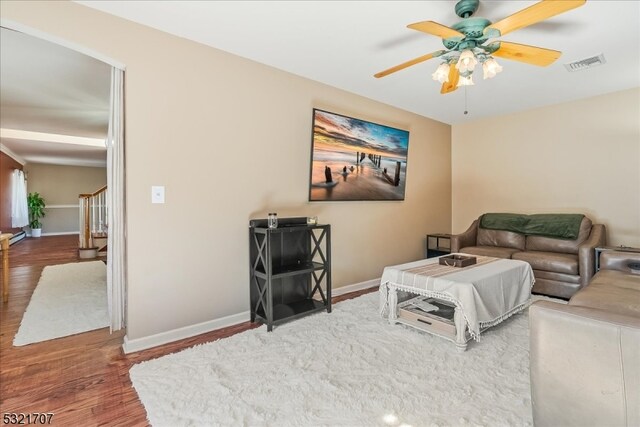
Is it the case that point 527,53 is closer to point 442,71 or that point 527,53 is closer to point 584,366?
point 442,71

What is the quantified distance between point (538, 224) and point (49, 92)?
20.2 feet

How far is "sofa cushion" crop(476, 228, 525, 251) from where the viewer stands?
413 centimetres

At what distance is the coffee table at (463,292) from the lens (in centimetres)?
222

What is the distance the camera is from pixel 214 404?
164 cm

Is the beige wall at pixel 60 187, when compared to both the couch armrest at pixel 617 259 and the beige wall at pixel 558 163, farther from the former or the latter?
the couch armrest at pixel 617 259

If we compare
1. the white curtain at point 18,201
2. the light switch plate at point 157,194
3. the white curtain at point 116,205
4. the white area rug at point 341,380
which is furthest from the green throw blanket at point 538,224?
the white curtain at point 18,201

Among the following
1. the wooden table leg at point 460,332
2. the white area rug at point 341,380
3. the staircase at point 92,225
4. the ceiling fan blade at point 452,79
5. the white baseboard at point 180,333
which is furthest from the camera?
the staircase at point 92,225

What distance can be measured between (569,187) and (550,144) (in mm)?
630

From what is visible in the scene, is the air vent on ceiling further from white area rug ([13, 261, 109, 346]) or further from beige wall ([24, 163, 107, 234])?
beige wall ([24, 163, 107, 234])

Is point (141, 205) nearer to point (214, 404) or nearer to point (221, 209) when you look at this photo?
point (221, 209)

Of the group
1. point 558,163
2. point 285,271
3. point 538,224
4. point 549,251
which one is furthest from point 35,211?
point 558,163

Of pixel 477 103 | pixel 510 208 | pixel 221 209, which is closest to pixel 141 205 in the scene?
pixel 221 209

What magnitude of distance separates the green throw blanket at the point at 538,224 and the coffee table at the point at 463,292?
1290mm

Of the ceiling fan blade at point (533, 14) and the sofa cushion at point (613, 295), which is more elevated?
the ceiling fan blade at point (533, 14)
